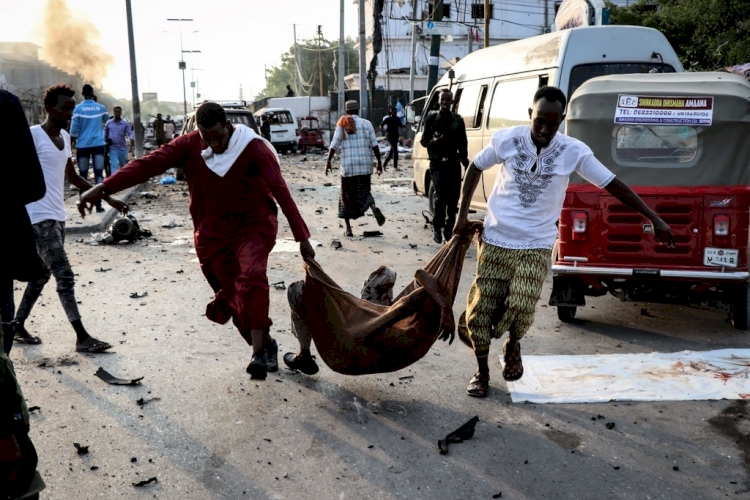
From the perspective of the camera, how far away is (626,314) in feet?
21.8

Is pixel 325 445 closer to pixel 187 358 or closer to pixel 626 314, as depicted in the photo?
pixel 187 358

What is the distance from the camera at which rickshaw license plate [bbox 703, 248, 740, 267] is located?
5.71m

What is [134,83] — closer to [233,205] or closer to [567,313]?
[567,313]

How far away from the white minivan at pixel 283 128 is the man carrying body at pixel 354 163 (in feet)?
77.1

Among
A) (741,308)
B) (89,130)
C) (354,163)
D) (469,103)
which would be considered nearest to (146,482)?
(741,308)

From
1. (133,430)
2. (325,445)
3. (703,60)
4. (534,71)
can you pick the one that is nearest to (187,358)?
(133,430)

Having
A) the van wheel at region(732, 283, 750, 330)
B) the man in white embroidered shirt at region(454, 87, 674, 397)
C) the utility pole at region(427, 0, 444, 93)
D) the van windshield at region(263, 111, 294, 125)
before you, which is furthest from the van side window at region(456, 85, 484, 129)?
the van windshield at region(263, 111, 294, 125)

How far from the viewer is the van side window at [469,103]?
10.2 meters

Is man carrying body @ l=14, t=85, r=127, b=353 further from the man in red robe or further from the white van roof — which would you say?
the white van roof

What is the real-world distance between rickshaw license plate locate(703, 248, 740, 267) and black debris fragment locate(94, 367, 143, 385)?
168 inches

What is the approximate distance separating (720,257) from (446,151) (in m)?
4.17

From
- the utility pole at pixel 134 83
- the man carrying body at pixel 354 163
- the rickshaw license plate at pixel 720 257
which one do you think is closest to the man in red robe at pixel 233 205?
the rickshaw license plate at pixel 720 257

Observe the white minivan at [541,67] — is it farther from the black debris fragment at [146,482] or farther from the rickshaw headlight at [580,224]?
the black debris fragment at [146,482]

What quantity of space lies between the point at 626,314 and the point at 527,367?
1.95m
